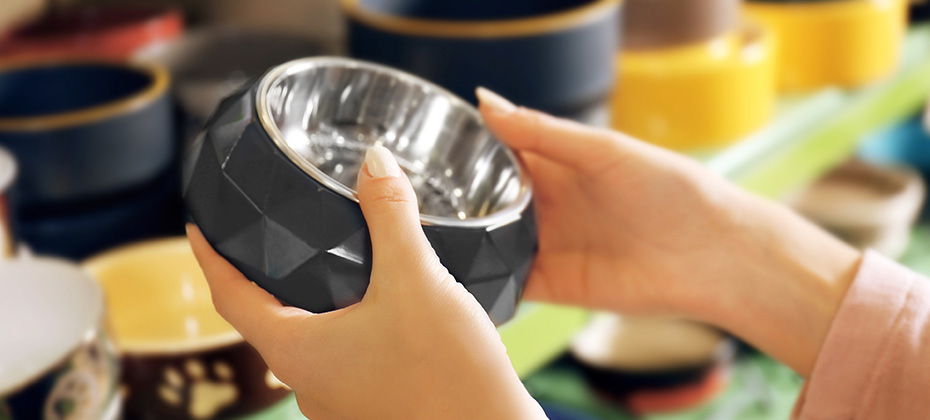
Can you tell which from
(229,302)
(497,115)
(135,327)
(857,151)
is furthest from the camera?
(857,151)

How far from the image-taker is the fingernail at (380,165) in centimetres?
33

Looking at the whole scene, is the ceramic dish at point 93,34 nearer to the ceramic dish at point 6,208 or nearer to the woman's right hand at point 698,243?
the ceramic dish at point 6,208

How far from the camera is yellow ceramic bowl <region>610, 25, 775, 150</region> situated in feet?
2.33

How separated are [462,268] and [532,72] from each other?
0.69 ft

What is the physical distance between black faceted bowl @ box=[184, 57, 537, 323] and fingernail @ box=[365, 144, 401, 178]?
1 cm

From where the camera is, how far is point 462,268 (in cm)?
35

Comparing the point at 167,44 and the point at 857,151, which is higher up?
the point at 167,44

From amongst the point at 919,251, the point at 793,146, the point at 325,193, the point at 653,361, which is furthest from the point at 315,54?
the point at 919,251

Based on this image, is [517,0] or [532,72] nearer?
[532,72]

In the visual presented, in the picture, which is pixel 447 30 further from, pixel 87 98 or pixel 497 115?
pixel 87 98

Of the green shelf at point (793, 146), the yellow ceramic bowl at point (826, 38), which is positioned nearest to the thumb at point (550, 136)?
the green shelf at point (793, 146)

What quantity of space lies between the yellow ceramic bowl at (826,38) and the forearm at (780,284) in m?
0.38

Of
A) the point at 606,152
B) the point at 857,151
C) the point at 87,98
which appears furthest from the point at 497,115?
the point at 857,151

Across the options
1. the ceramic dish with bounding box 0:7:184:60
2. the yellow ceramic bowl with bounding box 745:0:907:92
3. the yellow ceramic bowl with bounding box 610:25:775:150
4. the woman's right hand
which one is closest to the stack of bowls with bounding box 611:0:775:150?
the yellow ceramic bowl with bounding box 610:25:775:150
